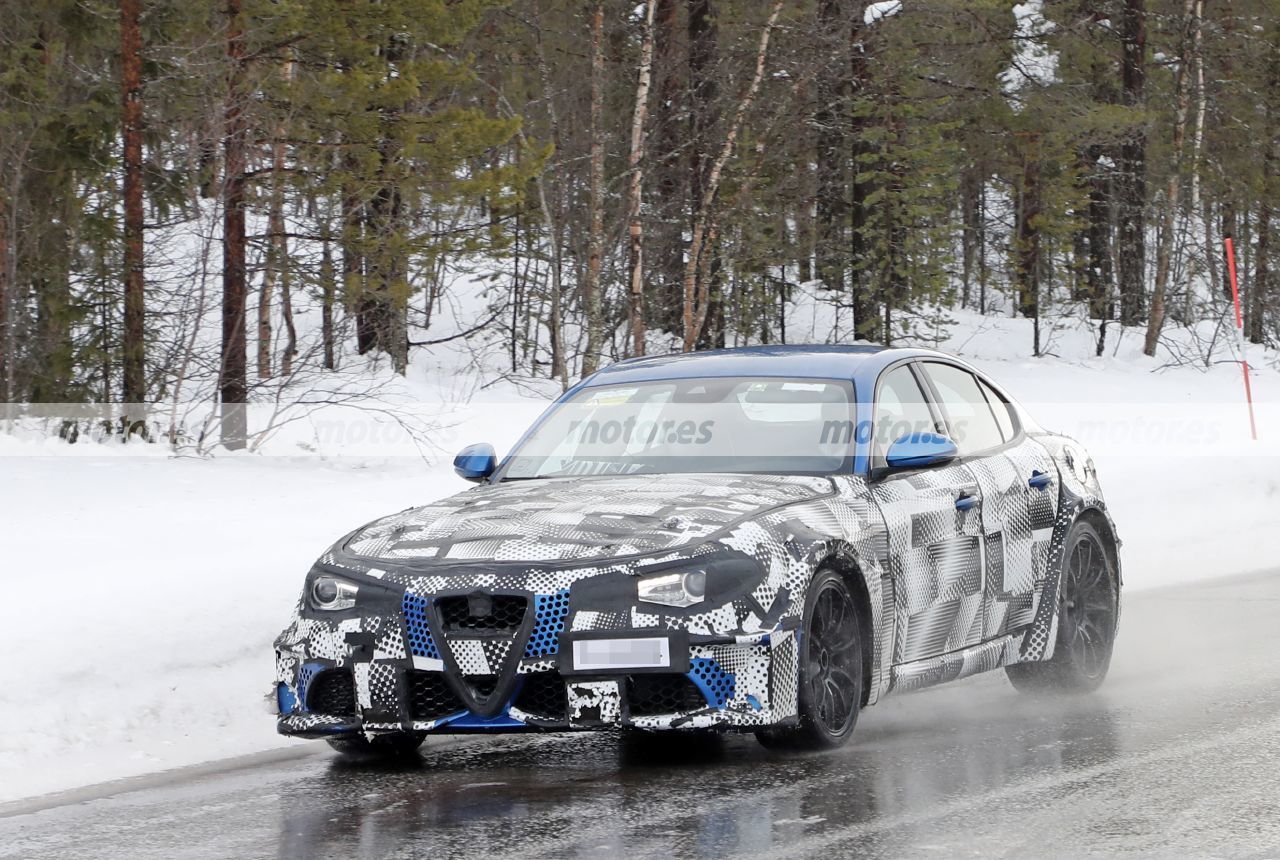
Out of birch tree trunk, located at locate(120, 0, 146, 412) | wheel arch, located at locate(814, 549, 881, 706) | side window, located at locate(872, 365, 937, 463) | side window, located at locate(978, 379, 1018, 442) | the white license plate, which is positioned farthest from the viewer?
birch tree trunk, located at locate(120, 0, 146, 412)

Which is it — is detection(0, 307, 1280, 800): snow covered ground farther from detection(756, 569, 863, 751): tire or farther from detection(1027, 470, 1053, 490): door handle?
detection(1027, 470, 1053, 490): door handle

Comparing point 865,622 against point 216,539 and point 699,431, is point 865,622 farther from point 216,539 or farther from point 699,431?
point 216,539

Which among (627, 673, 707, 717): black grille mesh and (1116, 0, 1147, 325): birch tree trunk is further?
(1116, 0, 1147, 325): birch tree trunk

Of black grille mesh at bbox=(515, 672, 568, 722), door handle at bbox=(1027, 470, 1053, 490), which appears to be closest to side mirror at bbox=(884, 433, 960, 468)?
door handle at bbox=(1027, 470, 1053, 490)

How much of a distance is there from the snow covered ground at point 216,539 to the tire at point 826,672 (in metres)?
2.39

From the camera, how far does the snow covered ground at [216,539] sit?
7543 mm

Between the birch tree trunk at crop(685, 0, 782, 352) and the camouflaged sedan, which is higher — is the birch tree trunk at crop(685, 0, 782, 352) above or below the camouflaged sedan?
above

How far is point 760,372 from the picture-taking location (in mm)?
7727

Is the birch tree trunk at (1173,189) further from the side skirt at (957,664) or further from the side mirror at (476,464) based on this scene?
the side mirror at (476,464)

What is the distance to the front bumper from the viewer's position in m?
5.95

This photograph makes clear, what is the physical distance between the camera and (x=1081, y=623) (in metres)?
8.54

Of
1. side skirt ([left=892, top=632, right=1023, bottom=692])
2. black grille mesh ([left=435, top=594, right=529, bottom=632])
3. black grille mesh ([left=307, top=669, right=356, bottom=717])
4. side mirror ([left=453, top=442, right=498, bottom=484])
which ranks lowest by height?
side skirt ([left=892, top=632, right=1023, bottom=692])

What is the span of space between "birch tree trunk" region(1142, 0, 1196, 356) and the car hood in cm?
3015

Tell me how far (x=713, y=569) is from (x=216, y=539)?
602 cm
